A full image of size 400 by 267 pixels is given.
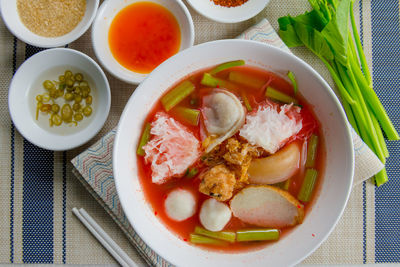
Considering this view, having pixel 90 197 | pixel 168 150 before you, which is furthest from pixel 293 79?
pixel 90 197

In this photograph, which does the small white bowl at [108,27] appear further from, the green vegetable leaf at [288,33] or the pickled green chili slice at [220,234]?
the pickled green chili slice at [220,234]

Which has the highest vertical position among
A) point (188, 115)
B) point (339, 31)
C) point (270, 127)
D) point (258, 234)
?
point (339, 31)

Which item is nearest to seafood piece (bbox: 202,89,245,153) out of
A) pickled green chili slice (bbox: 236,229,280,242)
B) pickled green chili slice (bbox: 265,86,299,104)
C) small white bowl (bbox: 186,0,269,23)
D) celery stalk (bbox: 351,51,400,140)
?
pickled green chili slice (bbox: 265,86,299,104)

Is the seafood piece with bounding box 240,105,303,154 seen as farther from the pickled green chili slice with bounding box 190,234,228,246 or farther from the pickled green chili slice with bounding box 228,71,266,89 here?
the pickled green chili slice with bounding box 190,234,228,246

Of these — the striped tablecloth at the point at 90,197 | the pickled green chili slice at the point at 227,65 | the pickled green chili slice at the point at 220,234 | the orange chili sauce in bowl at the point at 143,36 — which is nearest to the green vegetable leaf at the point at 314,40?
the striped tablecloth at the point at 90,197

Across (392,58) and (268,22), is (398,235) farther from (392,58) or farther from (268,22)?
(268,22)

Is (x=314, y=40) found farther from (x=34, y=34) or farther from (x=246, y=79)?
(x=34, y=34)
